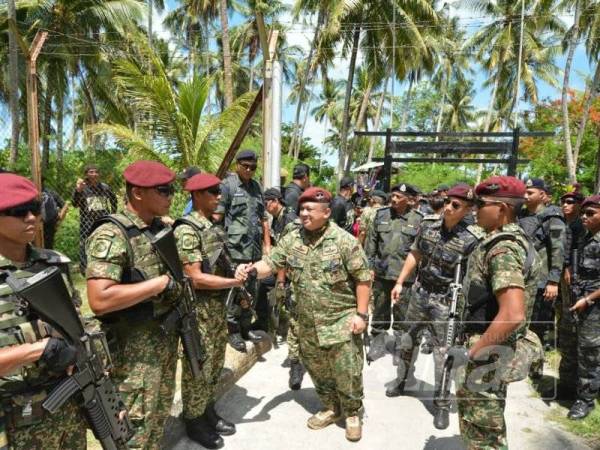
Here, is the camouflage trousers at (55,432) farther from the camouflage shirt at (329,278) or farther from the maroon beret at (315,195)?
the maroon beret at (315,195)

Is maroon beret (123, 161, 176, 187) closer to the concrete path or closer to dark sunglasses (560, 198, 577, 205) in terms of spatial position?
the concrete path

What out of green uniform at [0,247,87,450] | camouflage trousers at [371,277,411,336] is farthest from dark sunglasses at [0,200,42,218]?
camouflage trousers at [371,277,411,336]

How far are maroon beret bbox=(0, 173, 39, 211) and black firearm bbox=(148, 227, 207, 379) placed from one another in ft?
2.09

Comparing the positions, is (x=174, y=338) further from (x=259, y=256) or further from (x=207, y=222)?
(x=259, y=256)

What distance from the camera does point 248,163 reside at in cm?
406

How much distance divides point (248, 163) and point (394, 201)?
1.70 metres

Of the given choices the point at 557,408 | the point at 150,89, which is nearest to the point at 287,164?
the point at 150,89

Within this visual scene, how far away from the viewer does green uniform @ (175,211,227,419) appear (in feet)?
9.00

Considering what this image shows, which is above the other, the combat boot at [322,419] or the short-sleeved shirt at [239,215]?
the short-sleeved shirt at [239,215]

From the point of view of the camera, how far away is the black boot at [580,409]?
3375 millimetres

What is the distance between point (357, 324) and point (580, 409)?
210 cm

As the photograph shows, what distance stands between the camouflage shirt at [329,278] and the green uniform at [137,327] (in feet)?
3.48

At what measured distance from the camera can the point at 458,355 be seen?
2.34 m

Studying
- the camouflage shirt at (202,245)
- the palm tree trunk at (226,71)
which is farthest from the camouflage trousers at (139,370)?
the palm tree trunk at (226,71)
